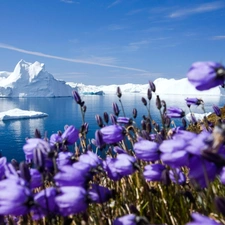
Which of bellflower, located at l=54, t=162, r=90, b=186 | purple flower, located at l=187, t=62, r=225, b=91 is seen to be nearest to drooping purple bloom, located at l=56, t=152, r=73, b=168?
bellflower, located at l=54, t=162, r=90, b=186

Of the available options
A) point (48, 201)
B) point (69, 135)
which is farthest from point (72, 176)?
point (69, 135)

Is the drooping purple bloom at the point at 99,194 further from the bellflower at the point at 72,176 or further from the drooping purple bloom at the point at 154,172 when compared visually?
the drooping purple bloom at the point at 154,172

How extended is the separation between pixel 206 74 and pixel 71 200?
720 millimetres

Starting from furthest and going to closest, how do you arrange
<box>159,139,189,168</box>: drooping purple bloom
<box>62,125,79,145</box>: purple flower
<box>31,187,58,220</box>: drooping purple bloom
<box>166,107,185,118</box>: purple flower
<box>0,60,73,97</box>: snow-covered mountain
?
<box>0,60,73,97</box>: snow-covered mountain < <box>166,107,185,118</box>: purple flower < <box>62,125,79,145</box>: purple flower < <box>31,187,58,220</box>: drooping purple bloom < <box>159,139,189,168</box>: drooping purple bloom

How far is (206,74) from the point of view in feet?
4.29

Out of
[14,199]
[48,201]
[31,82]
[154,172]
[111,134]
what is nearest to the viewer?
[14,199]

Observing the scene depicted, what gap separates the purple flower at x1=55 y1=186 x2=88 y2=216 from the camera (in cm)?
125

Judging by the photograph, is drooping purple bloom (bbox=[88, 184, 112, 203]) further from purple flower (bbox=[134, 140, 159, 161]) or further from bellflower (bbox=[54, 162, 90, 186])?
purple flower (bbox=[134, 140, 159, 161])

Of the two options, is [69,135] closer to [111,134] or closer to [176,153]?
[111,134]

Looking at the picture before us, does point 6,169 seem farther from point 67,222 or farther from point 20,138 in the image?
point 20,138

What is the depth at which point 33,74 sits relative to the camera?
3346 inches

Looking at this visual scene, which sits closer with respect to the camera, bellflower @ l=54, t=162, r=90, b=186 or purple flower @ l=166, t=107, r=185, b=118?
bellflower @ l=54, t=162, r=90, b=186

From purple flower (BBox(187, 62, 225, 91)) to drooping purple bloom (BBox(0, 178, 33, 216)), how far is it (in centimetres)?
79

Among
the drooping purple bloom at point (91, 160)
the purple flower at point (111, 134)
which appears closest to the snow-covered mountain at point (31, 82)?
the purple flower at point (111, 134)
